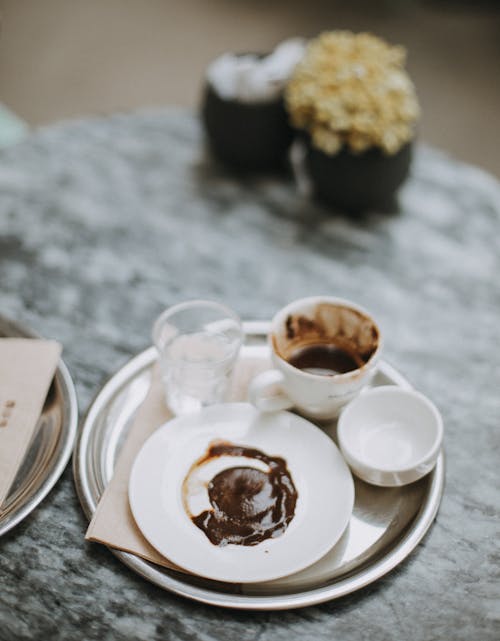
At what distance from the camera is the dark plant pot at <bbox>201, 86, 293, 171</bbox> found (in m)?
1.27

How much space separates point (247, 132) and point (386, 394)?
2.06 ft

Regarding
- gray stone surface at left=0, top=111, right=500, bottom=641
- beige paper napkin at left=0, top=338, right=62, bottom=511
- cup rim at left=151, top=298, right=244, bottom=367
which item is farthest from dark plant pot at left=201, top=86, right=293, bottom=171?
beige paper napkin at left=0, top=338, right=62, bottom=511

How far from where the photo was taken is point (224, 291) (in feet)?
3.68

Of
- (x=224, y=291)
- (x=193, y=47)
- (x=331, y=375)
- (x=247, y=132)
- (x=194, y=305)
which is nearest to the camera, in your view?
(x=331, y=375)

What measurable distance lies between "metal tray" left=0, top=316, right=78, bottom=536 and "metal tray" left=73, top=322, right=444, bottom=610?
2 centimetres

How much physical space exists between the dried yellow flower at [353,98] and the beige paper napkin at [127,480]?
446mm

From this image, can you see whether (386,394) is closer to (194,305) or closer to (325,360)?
(325,360)

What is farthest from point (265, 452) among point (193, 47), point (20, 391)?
point (193, 47)

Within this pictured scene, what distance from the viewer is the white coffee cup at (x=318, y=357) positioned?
2.73 feet

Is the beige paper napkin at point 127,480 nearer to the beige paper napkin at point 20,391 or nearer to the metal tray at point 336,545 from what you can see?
the metal tray at point 336,545

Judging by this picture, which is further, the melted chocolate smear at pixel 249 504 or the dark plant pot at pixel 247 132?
the dark plant pot at pixel 247 132

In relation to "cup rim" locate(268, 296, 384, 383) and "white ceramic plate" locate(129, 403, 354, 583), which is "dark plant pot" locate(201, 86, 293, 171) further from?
"white ceramic plate" locate(129, 403, 354, 583)

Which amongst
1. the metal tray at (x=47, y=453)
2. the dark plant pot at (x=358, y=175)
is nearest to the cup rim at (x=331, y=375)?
the metal tray at (x=47, y=453)

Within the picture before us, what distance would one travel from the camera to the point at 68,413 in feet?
2.96
